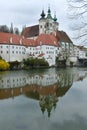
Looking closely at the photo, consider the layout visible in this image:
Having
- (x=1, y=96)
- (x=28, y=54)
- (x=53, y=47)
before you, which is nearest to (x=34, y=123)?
(x=1, y=96)

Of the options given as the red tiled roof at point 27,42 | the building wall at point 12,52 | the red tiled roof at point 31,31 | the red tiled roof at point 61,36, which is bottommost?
the building wall at point 12,52

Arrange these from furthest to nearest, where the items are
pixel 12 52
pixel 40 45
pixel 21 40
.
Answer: pixel 40 45 → pixel 21 40 → pixel 12 52

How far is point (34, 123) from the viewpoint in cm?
957

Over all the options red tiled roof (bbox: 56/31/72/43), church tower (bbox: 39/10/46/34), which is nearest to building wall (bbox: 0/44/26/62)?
red tiled roof (bbox: 56/31/72/43)

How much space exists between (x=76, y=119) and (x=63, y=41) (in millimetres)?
75566

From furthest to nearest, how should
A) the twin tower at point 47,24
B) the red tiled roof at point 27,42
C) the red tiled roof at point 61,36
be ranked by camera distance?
the twin tower at point 47,24 → the red tiled roof at point 61,36 → the red tiled roof at point 27,42

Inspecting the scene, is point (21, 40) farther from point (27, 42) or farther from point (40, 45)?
point (40, 45)

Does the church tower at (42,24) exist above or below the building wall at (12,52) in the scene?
above

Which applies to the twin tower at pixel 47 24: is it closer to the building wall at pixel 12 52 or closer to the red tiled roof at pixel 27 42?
the red tiled roof at pixel 27 42

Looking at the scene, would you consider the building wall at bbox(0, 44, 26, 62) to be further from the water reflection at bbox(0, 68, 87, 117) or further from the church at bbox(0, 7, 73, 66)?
the water reflection at bbox(0, 68, 87, 117)

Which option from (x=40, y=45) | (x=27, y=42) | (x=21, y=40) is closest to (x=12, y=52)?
(x=21, y=40)

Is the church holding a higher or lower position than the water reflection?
Answer: higher

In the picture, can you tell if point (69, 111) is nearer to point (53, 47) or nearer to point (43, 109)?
point (43, 109)

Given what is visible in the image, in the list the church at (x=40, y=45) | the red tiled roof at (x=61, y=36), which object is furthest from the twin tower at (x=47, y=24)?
the red tiled roof at (x=61, y=36)
